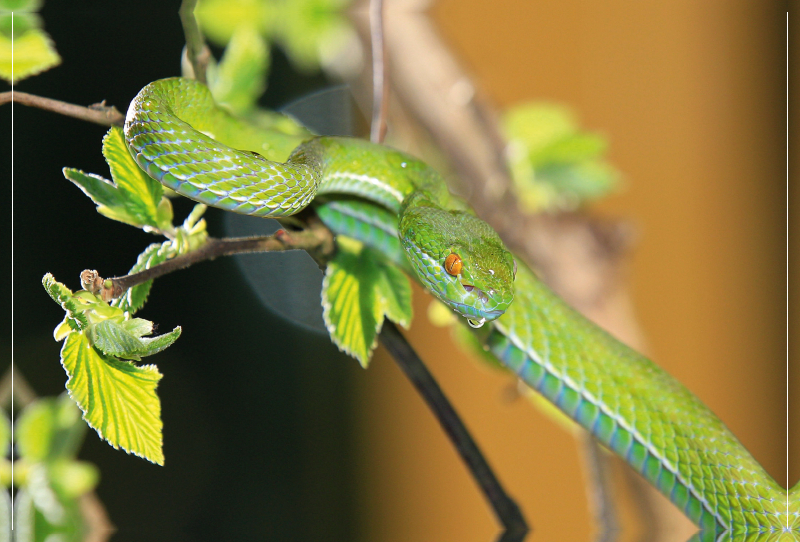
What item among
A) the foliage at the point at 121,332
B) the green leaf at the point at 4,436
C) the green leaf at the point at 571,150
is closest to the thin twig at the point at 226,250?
the foliage at the point at 121,332

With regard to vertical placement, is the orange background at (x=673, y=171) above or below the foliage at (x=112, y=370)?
above

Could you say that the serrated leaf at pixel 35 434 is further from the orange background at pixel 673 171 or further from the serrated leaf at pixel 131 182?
the orange background at pixel 673 171

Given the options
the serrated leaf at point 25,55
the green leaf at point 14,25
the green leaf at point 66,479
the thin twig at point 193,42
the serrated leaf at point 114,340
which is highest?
the thin twig at point 193,42

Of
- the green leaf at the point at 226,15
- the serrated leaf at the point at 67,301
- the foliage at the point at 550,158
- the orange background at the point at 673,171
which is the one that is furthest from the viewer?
the orange background at the point at 673,171

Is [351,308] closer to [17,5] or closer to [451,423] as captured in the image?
[451,423]

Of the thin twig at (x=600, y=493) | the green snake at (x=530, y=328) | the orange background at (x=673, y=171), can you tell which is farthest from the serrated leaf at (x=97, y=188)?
the orange background at (x=673, y=171)

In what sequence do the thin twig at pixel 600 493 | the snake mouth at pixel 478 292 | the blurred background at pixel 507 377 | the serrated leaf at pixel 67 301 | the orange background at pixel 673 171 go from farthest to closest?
1. the orange background at pixel 673 171
2. the blurred background at pixel 507 377
3. the thin twig at pixel 600 493
4. the snake mouth at pixel 478 292
5. the serrated leaf at pixel 67 301

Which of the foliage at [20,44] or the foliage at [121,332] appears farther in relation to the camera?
the foliage at [20,44]

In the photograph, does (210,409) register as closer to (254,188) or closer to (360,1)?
(360,1)
